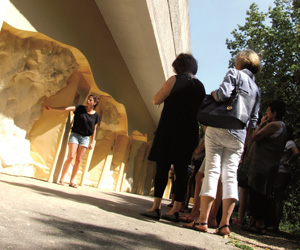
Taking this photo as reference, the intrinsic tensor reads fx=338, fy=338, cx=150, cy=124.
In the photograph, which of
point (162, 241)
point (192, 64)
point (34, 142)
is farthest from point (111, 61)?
point (162, 241)

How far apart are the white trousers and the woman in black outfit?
19.7 inches

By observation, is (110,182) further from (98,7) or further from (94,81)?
(98,7)

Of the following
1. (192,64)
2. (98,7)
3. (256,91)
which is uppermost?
(98,7)

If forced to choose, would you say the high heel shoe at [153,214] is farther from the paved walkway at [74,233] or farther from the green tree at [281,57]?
the green tree at [281,57]

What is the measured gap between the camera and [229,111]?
313 cm

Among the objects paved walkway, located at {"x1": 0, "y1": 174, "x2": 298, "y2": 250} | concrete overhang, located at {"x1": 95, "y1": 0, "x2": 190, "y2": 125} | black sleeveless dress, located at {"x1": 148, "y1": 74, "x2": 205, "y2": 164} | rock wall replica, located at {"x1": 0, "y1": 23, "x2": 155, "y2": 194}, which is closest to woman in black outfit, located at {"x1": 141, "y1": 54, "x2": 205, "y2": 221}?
black sleeveless dress, located at {"x1": 148, "y1": 74, "x2": 205, "y2": 164}

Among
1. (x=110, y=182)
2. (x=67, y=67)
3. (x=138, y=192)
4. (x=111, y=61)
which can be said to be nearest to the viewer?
(x=67, y=67)

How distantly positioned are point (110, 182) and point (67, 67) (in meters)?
5.80

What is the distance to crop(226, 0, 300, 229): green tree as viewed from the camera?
8.74 metres

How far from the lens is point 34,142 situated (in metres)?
6.18

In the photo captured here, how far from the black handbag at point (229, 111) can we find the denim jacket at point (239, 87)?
6 centimetres

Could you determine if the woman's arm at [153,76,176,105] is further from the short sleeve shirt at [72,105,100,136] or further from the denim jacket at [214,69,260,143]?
the short sleeve shirt at [72,105,100,136]

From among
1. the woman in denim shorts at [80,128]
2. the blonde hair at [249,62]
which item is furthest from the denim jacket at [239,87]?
the woman in denim shorts at [80,128]

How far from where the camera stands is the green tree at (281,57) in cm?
874
